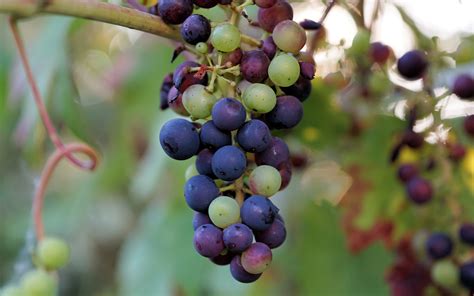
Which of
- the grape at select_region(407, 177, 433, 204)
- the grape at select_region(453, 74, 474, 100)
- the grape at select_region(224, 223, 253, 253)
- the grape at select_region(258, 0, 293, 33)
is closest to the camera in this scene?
the grape at select_region(224, 223, 253, 253)

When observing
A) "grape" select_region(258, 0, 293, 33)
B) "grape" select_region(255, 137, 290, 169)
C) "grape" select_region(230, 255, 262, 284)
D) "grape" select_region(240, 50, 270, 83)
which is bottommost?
"grape" select_region(230, 255, 262, 284)

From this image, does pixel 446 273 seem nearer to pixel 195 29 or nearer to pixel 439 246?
pixel 439 246

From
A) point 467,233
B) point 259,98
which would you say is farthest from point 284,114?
point 467,233

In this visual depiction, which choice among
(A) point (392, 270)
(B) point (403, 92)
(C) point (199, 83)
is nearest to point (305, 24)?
(C) point (199, 83)

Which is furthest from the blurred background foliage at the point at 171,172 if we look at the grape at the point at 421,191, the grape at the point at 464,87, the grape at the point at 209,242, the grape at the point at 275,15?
the grape at the point at 209,242

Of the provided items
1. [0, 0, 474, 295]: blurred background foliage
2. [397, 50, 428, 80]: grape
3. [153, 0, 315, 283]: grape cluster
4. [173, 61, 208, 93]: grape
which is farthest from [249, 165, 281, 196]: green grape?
[0, 0, 474, 295]: blurred background foliage

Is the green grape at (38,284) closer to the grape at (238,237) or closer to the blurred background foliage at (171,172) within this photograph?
the blurred background foliage at (171,172)

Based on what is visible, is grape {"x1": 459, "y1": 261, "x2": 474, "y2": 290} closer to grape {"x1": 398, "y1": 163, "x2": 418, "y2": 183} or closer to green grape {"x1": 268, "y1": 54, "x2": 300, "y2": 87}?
grape {"x1": 398, "y1": 163, "x2": 418, "y2": 183}
